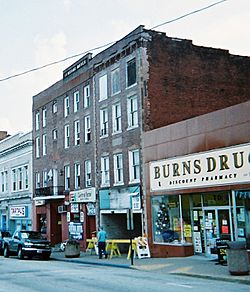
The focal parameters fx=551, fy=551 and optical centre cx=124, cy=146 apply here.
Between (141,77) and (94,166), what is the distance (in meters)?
7.43

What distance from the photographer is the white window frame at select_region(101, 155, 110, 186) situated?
33.7 metres

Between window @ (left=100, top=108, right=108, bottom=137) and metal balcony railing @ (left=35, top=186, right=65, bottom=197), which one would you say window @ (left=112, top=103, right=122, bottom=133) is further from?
metal balcony railing @ (left=35, top=186, right=65, bottom=197)

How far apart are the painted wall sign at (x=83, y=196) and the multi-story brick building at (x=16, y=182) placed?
8.60 metres

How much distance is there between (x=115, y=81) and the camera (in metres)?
33.3

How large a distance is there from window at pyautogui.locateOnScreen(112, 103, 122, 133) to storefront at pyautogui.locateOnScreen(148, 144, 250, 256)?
5072 mm

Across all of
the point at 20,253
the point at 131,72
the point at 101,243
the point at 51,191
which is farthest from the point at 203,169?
the point at 51,191

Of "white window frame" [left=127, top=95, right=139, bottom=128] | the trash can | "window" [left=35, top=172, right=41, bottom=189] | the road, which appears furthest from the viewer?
"window" [left=35, top=172, right=41, bottom=189]

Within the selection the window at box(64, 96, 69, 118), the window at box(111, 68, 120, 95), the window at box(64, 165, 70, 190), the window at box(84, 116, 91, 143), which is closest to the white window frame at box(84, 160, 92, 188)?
the window at box(84, 116, 91, 143)

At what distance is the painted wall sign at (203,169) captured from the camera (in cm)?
2227

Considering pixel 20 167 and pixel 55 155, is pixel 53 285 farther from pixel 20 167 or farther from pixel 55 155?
pixel 20 167

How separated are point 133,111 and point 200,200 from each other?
307 inches

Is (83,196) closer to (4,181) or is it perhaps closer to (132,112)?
(132,112)

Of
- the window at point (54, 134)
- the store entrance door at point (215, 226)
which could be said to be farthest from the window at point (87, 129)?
the store entrance door at point (215, 226)

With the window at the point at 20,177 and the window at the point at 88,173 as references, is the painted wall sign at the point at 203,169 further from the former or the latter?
the window at the point at 20,177
